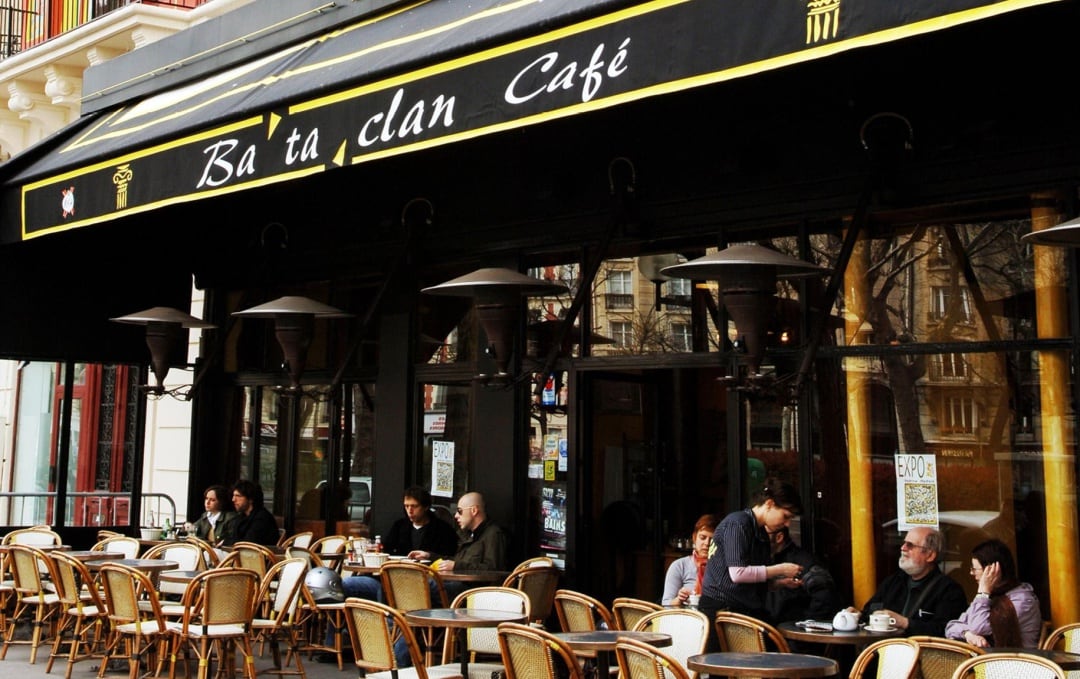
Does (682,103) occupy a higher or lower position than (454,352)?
higher

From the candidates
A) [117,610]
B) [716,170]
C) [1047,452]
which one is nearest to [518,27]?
[716,170]

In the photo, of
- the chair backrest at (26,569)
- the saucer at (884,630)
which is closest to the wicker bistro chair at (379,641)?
the saucer at (884,630)

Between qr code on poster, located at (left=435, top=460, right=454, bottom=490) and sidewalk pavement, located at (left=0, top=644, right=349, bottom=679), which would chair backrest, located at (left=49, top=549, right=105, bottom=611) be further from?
qr code on poster, located at (left=435, top=460, right=454, bottom=490)

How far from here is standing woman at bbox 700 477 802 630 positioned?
7.54 m

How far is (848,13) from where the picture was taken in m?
5.51

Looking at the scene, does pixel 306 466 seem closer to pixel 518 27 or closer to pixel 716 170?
pixel 716 170

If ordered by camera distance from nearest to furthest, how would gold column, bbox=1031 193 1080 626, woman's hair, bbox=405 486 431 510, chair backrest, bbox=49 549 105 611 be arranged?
gold column, bbox=1031 193 1080 626 < chair backrest, bbox=49 549 105 611 < woman's hair, bbox=405 486 431 510

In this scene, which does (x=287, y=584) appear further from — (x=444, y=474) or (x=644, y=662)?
(x=644, y=662)

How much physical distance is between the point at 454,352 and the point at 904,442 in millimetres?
4279

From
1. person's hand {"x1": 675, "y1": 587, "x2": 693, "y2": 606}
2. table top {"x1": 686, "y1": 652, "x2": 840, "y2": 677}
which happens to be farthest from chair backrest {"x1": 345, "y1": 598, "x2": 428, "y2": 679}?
person's hand {"x1": 675, "y1": 587, "x2": 693, "y2": 606}

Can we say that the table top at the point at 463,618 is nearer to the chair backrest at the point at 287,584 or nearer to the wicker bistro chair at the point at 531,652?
the wicker bistro chair at the point at 531,652

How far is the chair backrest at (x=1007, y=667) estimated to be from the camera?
218 inches

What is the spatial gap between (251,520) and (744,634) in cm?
602

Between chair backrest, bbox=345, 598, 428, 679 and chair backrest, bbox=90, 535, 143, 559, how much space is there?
4.76 meters
